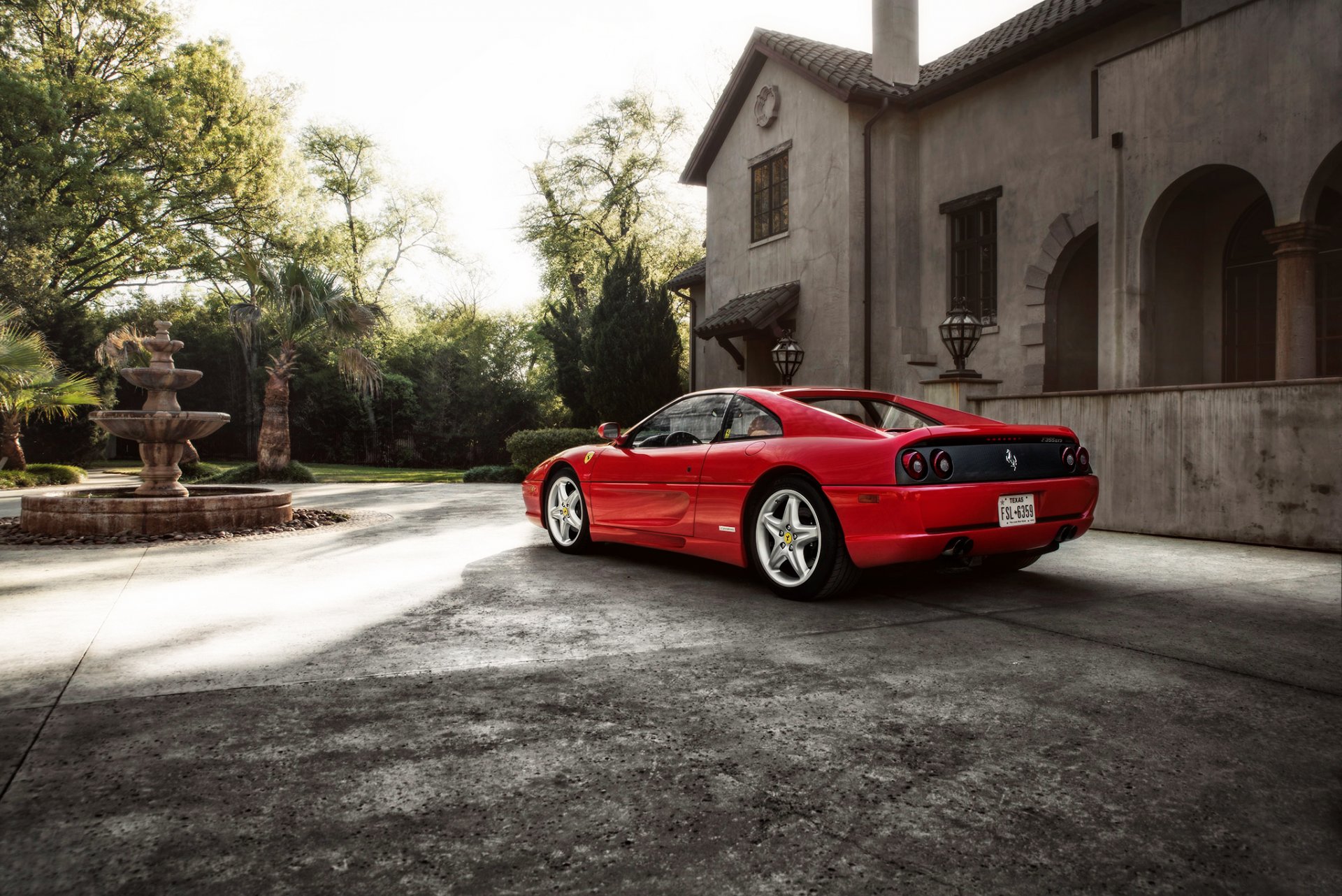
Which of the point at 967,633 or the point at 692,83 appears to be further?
the point at 692,83

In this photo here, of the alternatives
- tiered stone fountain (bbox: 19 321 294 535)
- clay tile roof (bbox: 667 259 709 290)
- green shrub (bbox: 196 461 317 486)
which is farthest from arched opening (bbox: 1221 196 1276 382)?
green shrub (bbox: 196 461 317 486)

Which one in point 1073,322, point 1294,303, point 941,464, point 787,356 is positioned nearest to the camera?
point 941,464

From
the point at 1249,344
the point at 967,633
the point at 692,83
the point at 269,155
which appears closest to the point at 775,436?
the point at 967,633

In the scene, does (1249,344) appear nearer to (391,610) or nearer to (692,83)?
(391,610)

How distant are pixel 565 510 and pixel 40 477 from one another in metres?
16.0

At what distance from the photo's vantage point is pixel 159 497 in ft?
31.2

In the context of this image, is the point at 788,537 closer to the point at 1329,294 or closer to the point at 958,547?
the point at 958,547

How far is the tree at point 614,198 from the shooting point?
3366 cm

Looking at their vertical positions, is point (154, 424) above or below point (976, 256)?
below

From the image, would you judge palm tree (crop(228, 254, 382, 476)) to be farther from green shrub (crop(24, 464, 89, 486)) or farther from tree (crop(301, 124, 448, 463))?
tree (crop(301, 124, 448, 463))

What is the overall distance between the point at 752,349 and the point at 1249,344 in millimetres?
8338

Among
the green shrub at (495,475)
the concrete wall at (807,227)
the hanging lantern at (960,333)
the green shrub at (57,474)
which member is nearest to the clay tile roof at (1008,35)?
the concrete wall at (807,227)

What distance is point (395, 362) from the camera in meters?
32.0

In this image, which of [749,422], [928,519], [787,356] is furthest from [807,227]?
[928,519]
